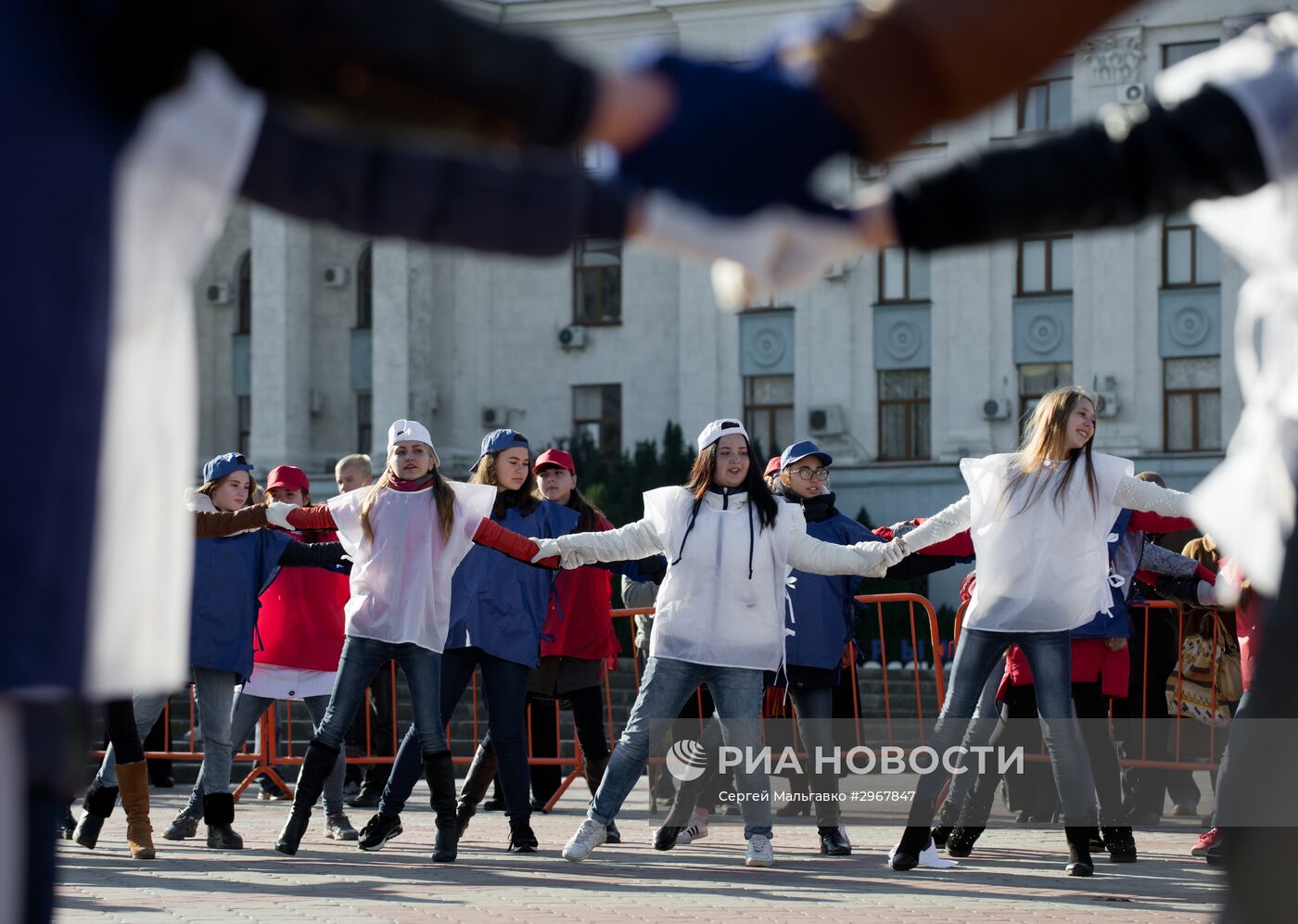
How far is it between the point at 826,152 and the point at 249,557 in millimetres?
8645

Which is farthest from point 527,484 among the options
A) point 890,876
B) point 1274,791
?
point 1274,791

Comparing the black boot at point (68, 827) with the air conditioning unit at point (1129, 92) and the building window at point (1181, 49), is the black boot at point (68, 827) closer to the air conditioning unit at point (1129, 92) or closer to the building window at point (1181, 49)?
the air conditioning unit at point (1129, 92)

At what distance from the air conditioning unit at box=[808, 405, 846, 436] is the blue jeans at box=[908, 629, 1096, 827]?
34.9 meters

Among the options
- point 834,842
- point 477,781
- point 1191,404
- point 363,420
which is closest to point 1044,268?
point 1191,404

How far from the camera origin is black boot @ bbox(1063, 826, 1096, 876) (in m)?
8.53

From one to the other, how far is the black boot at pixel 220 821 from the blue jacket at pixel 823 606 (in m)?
3.04

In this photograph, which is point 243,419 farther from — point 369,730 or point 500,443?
point 500,443

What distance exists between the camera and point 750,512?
9227 mm

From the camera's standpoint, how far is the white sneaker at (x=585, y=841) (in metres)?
8.85

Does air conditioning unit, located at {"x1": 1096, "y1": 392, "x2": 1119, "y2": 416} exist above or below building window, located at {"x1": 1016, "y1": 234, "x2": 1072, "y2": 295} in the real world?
below

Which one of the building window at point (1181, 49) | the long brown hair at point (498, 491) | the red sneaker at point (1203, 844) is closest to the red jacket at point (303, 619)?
the long brown hair at point (498, 491)

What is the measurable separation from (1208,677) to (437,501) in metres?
4.53

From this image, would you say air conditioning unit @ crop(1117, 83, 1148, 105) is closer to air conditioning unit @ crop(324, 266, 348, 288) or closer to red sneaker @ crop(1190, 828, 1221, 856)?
air conditioning unit @ crop(324, 266, 348, 288)

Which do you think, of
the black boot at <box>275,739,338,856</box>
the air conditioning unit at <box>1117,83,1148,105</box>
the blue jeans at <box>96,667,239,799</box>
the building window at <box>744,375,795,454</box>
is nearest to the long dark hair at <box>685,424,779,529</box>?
the black boot at <box>275,739,338,856</box>
